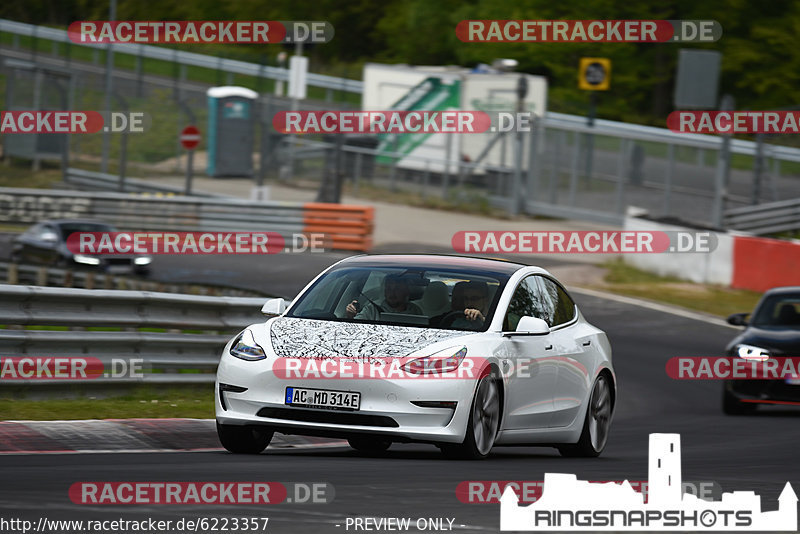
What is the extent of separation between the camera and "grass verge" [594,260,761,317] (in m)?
24.9

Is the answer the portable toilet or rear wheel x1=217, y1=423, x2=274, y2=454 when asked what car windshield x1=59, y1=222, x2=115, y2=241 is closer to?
the portable toilet

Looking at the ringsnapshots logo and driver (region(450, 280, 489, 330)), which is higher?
driver (region(450, 280, 489, 330))

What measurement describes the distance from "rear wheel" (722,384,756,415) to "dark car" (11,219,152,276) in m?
13.2

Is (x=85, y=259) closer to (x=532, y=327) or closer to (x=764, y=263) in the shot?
(x=764, y=263)

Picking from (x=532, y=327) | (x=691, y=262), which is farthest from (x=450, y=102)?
(x=532, y=327)

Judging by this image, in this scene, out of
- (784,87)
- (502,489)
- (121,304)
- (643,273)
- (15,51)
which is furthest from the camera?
(15,51)

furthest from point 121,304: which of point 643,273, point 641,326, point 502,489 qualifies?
point 643,273

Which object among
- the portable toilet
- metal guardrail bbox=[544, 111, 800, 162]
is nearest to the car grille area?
metal guardrail bbox=[544, 111, 800, 162]

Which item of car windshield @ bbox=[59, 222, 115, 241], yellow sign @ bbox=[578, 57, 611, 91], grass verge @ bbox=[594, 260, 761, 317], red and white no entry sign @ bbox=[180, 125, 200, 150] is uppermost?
yellow sign @ bbox=[578, 57, 611, 91]

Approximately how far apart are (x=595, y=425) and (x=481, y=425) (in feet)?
6.63

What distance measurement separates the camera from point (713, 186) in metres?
33.6

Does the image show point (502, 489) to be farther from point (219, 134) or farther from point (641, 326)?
point (219, 134)

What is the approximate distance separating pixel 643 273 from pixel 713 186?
241 inches

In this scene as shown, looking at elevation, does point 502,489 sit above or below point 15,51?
below
